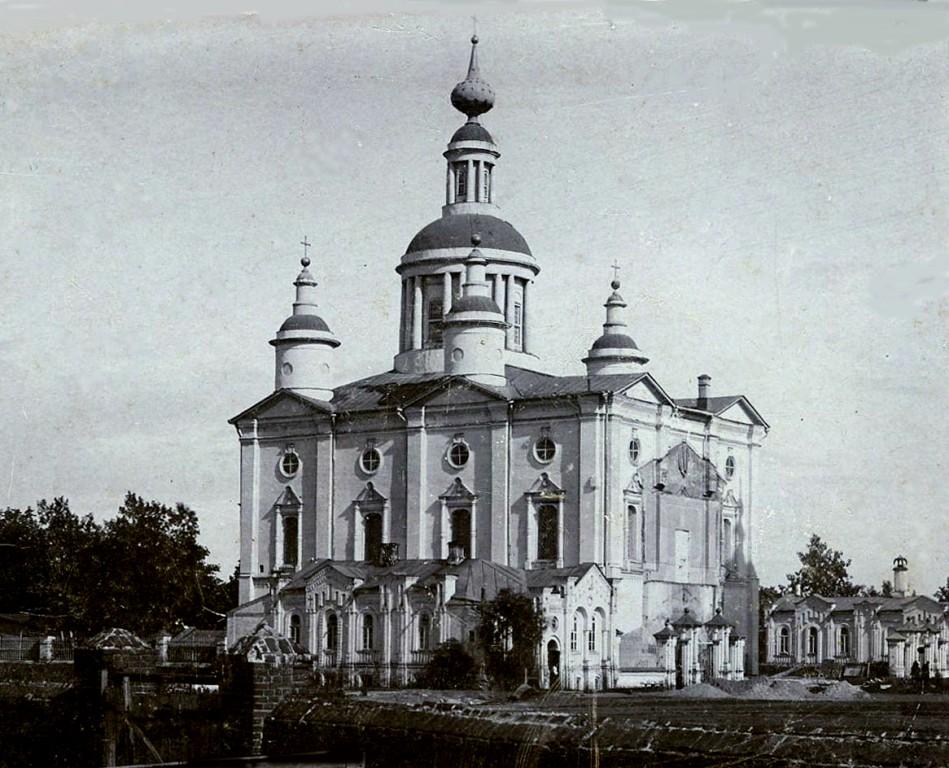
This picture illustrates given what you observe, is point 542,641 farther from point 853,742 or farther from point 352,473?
point 853,742

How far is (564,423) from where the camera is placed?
52.5 meters

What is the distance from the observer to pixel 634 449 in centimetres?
5306

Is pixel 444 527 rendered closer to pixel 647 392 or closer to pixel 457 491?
pixel 457 491

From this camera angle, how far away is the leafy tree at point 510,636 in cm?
4636

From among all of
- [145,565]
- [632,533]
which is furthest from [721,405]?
[145,565]

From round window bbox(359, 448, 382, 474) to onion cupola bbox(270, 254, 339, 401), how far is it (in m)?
2.79

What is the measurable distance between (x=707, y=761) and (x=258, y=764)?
6834 mm

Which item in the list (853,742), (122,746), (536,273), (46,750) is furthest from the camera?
(536,273)

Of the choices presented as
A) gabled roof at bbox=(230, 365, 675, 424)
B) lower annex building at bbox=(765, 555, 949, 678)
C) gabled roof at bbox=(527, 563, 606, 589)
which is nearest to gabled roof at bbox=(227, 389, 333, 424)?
gabled roof at bbox=(230, 365, 675, 424)

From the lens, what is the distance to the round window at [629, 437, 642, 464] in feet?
174

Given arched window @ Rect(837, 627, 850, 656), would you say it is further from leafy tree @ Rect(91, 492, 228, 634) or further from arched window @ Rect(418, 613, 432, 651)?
leafy tree @ Rect(91, 492, 228, 634)

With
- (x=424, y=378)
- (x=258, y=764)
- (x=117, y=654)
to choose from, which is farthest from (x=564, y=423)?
(x=258, y=764)

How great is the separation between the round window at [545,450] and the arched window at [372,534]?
658 centimetres

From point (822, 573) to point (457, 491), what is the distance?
35458 millimetres
